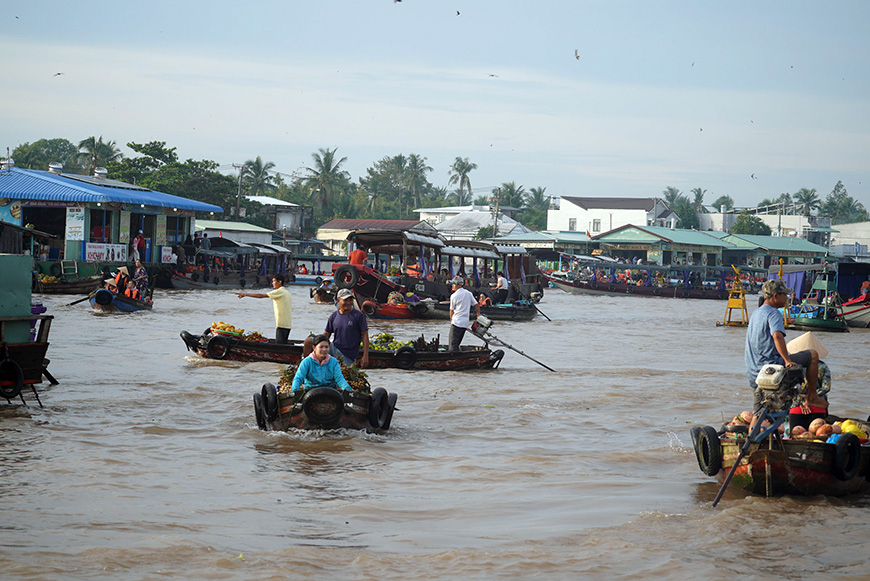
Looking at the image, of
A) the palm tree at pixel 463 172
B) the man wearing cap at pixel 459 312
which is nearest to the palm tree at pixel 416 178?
the palm tree at pixel 463 172

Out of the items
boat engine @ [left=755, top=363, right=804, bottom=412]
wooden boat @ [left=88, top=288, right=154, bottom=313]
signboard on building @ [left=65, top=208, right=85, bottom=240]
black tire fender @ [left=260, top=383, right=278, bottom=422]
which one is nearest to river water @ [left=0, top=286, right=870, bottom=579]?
black tire fender @ [left=260, top=383, right=278, bottom=422]

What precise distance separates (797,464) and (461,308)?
26.3 feet

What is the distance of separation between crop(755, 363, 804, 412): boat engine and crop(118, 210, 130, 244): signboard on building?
113ft

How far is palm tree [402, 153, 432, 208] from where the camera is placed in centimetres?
9169

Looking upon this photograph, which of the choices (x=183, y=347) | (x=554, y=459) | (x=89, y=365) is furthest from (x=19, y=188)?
(x=554, y=459)

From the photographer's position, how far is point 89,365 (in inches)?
582

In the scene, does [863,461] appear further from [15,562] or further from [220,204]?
[220,204]

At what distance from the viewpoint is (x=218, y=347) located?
14148 mm

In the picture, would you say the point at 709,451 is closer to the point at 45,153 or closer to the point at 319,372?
the point at 319,372

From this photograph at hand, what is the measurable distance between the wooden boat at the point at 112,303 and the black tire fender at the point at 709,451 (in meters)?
19.7

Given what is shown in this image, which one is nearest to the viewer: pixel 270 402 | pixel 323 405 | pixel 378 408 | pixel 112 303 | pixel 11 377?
pixel 323 405

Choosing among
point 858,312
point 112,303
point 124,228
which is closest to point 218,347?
point 112,303

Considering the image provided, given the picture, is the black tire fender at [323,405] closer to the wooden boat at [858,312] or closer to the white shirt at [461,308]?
the white shirt at [461,308]

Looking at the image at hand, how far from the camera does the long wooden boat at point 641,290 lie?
49938 millimetres
